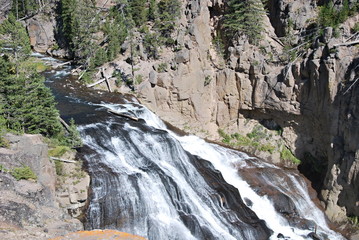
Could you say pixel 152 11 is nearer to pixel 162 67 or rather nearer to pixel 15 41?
pixel 162 67

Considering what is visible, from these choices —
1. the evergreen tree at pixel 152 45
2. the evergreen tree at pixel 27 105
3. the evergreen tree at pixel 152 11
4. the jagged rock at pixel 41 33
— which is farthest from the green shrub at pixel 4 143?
the jagged rock at pixel 41 33

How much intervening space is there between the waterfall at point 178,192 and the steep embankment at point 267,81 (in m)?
3.50

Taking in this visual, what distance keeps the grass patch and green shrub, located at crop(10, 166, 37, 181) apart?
71.7ft

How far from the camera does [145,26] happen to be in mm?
37500

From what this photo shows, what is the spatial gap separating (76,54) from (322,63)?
26.8m

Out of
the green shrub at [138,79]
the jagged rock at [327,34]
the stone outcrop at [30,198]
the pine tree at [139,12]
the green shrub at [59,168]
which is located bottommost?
the green shrub at [59,168]

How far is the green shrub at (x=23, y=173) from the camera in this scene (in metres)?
15.0

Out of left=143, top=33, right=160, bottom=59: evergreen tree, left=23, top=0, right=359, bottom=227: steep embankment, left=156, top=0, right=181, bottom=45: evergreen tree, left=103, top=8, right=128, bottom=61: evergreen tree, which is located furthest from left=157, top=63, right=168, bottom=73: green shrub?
left=103, top=8, right=128, bottom=61: evergreen tree

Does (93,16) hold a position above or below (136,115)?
above

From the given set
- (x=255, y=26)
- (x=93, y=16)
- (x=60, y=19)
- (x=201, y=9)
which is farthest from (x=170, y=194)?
(x=60, y=19)

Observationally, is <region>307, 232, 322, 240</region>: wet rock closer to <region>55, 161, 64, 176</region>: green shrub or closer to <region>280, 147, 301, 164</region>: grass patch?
<region>280, 147, 301, 164</region>: grass patch

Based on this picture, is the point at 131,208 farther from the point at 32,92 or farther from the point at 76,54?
the point at 76,54

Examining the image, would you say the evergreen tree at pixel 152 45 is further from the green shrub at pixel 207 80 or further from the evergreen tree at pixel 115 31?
the green shrub at pixel 207 80

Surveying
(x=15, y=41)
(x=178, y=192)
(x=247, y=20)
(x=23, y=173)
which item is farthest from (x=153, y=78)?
(x=23, y=173)
